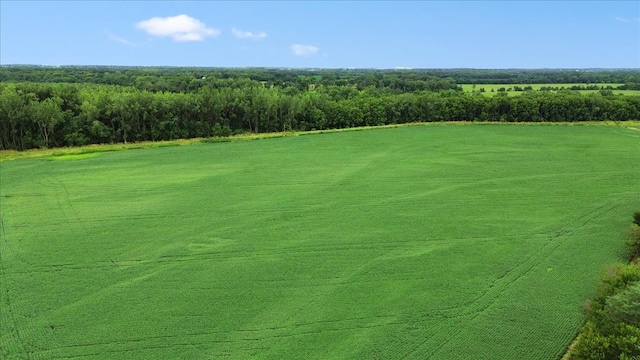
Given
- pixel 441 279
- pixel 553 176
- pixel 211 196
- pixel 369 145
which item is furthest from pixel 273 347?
pixel 369 145

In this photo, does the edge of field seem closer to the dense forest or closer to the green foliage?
the dense forest

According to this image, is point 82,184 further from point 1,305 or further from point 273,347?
point 273,347

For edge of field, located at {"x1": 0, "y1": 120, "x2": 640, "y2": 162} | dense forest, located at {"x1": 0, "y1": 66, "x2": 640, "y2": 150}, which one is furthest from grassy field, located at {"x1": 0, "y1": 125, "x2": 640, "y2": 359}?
dense forest, located at {"x1": 0, "y1": 66, "x2": 640, "y2": 150}

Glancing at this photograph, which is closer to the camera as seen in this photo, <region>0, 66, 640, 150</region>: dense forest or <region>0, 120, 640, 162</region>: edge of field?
<region>0, 120, 640, 162</region>: edge of field

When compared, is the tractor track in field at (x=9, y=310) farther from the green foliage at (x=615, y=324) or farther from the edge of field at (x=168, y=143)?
the edge of field at (x=168, y=143)

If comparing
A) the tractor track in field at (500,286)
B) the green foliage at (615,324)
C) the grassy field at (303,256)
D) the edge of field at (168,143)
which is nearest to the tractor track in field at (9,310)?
the grassy field at (303,256)
